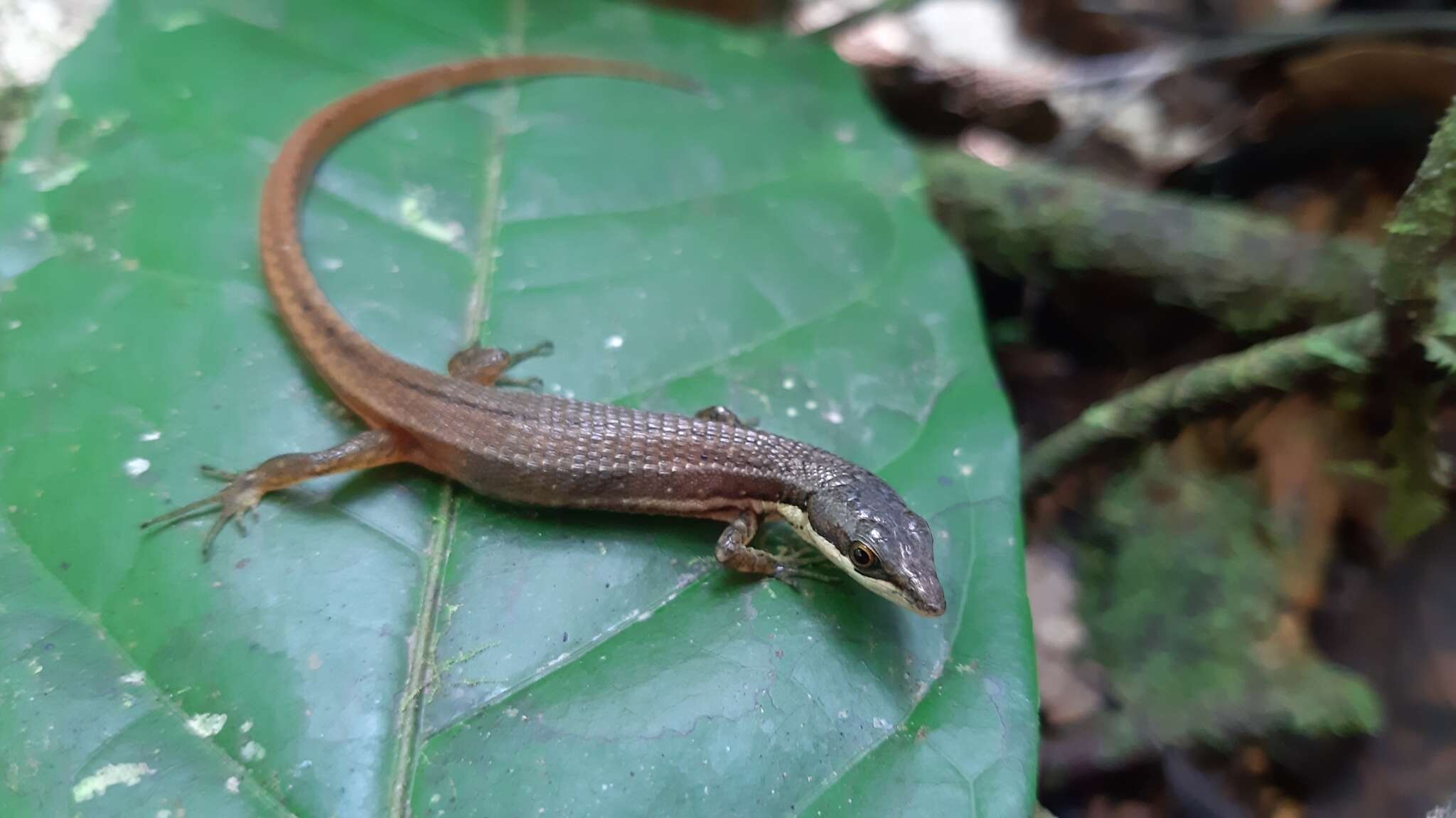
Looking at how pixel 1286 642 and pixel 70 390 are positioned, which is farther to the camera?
pixel 1286 642

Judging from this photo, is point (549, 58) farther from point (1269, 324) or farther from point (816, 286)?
point (1269, 324)

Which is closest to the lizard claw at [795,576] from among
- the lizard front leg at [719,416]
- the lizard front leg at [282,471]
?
the lizard front leg at [719,416]

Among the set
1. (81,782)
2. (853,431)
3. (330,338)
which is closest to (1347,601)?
(853,431)

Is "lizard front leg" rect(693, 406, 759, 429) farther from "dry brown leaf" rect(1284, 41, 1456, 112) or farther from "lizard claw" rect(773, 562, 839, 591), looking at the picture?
"dry brown leaf" rect(1284, 41, 1456, 112)

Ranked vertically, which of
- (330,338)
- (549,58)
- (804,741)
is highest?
(549,58)

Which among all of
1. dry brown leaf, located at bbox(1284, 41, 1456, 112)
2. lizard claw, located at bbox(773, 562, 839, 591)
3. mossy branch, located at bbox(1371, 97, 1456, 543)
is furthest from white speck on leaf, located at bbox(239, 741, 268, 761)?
dry brown leaf, located at bbox(1284, 41, 1456, 112)

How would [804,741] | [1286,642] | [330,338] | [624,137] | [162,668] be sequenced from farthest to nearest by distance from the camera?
1. [624,137]
2. [1286,642]
3. [330,338]
4. [804,741]
5. [162,668]

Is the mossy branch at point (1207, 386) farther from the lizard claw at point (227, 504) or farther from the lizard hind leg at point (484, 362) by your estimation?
the lizard claw at point (227, 504)
